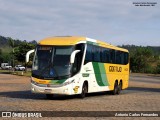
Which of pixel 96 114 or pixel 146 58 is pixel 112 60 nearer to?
pixel 96 114

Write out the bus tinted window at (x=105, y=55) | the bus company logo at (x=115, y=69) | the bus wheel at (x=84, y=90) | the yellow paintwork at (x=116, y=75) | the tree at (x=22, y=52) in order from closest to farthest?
the bus wheel at (x=84, y=90)
the bus tinted window at (x=105, y=55)
the yellow paintwork at (x=116, y=75)
the bus company logo at (x=115, y=69)
the tree at (x=22, y=52)

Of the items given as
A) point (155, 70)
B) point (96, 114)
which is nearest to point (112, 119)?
point (96, 114)

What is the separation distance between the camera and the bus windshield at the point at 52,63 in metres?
22.3

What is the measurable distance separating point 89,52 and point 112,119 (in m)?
11.0

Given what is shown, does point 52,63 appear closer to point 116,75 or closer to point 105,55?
point 105,55

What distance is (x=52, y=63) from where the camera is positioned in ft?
73.5

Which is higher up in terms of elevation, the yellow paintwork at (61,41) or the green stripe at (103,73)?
the yellow paintwork at (61,41)

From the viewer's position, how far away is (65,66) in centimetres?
2234

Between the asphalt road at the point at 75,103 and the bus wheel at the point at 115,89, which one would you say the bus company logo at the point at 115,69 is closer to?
the bus wheel at the point at 115,89

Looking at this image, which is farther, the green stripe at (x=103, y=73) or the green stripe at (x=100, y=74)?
the green stripe at (x=103, y=73)

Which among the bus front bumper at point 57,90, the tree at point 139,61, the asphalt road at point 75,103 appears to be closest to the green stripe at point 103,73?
the asphalt road at point 75,103

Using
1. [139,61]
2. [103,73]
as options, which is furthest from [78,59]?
[139,61]

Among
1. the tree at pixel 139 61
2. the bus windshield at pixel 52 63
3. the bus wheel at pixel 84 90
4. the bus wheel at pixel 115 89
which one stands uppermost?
the bus windshield at pixel 52 63

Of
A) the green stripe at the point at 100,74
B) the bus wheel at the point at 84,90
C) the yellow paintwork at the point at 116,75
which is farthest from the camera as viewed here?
the yellow paintwork at the point at 116,75
